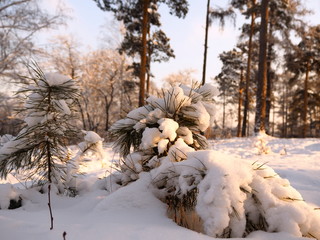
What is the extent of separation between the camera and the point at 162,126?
1612mm

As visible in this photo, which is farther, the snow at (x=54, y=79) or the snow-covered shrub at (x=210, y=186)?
the snow at (x=54, y=79)

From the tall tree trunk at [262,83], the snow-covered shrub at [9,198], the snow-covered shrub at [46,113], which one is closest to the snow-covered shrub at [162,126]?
the snow-covered shrub at [46,113]

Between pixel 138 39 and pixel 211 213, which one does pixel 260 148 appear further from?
pixel 138 39

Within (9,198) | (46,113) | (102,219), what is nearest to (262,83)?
(46,113)

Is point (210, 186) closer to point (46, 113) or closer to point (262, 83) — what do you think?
point (46, 113)

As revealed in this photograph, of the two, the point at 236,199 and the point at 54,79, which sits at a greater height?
the point at 54,79

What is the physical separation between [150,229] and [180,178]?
37 centimetres

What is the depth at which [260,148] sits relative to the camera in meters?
5.69

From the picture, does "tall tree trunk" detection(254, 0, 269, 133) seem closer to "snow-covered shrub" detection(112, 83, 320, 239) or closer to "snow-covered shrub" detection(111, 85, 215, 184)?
"snow-covered shrub" detection(111, 85, 215, 184)

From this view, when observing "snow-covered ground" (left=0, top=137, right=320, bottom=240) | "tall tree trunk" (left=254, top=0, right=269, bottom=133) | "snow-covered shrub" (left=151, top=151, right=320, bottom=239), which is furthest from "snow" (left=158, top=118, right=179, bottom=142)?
"tall tree trunk" (left=254, top=0, right=269, bottom=133)

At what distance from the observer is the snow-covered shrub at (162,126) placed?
1662 millimetres

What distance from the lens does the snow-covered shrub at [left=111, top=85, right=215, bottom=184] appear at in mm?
1662

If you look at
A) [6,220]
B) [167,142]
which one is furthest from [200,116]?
[6,220]

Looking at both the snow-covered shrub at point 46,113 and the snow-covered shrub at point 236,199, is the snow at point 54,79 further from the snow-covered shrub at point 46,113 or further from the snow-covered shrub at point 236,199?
the snow-covered shrub at point 236,199
